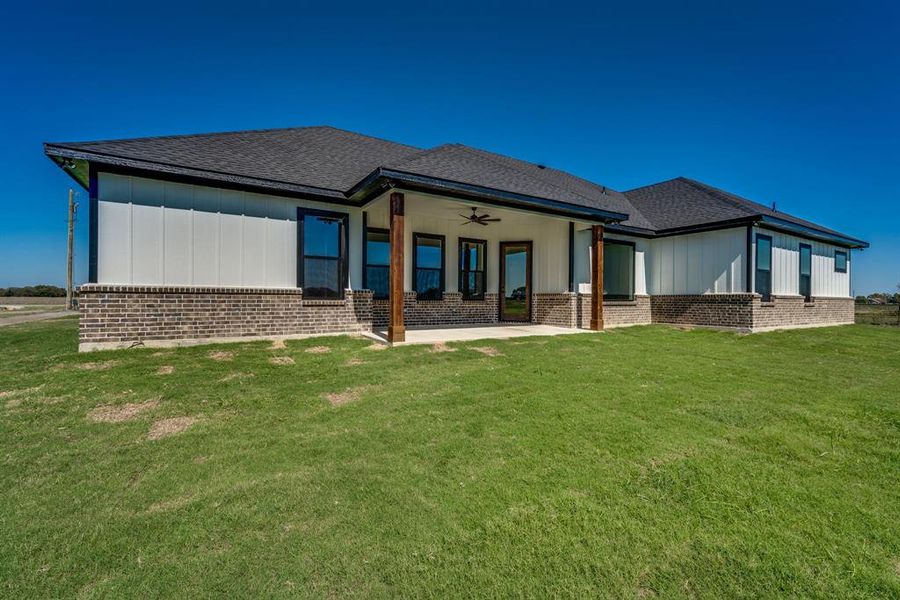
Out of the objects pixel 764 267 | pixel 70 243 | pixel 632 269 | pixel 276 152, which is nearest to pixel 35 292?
pixel 70 243

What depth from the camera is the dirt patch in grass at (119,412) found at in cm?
407

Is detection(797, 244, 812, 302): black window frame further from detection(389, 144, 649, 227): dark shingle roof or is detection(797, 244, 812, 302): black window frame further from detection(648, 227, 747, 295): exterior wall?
detection(389, 144, 649, 227): dark shingle roof

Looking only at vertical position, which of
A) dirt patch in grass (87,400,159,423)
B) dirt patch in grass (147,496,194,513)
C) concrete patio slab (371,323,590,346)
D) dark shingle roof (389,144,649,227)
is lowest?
dirt patch in grass (147,496,194,513)

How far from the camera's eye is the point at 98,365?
242 inches

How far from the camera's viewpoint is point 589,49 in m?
12.9

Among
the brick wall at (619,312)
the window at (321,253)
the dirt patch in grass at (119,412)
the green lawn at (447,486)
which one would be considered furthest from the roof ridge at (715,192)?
the dirt patch in grass at (119,412)

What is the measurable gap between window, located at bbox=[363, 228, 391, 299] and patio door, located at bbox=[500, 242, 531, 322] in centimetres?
427

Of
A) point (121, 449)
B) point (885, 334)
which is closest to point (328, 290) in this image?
point (121, 449)

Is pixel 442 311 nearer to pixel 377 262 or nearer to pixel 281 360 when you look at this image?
pixel 377 262

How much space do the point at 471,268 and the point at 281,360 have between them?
7631 millimetres

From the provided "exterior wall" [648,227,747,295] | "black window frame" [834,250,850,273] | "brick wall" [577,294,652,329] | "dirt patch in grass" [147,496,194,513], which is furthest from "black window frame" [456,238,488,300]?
"black window frame" [834,250,850,273]

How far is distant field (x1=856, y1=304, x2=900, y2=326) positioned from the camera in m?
15.9

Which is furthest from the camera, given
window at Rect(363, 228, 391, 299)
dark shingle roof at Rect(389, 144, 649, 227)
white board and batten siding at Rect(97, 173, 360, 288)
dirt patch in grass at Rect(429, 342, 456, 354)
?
window at Rect(363, 228, 391, 299)

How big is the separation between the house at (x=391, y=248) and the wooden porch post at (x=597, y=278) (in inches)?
2.4
